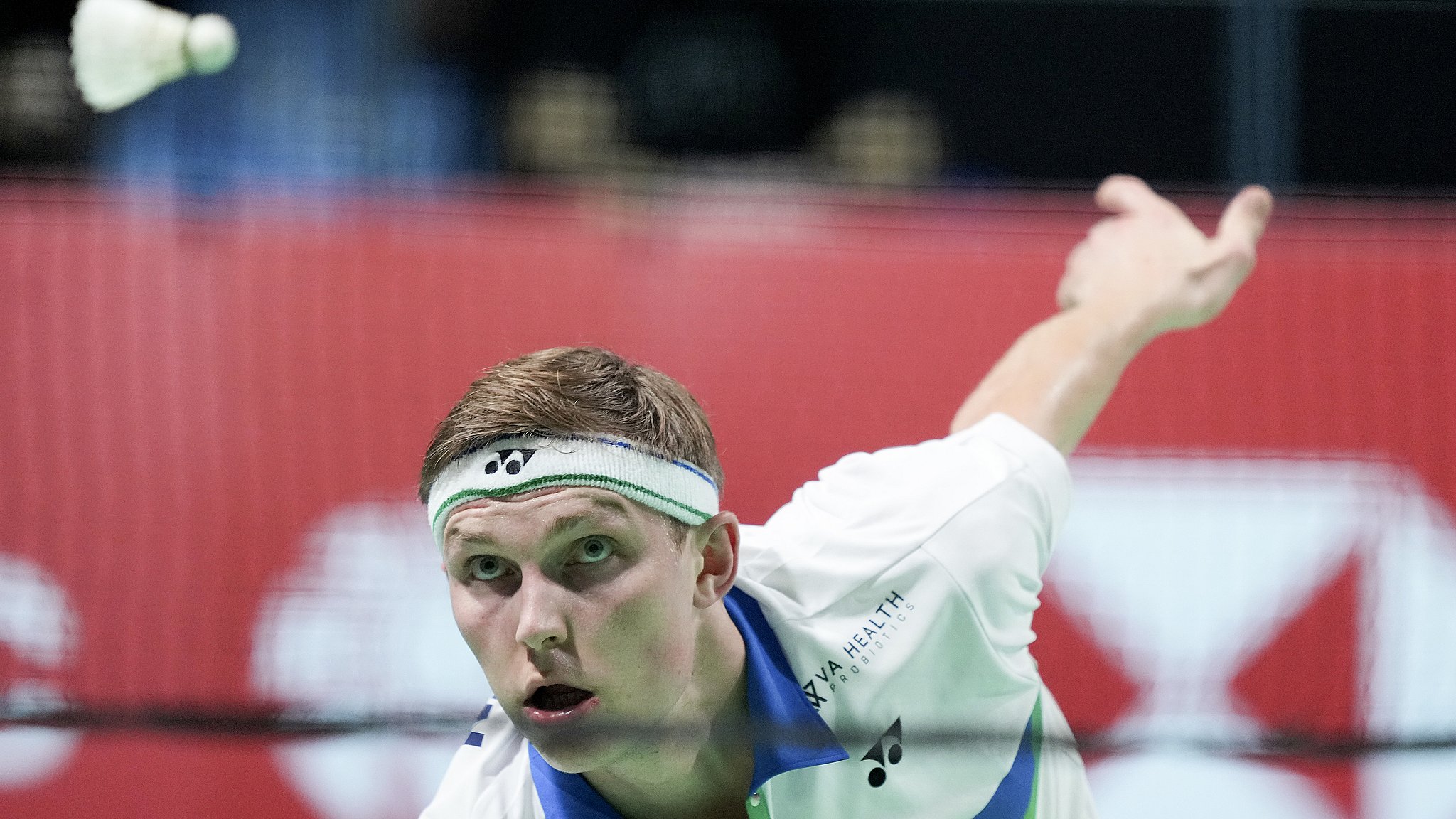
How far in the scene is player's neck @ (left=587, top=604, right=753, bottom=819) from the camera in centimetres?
196

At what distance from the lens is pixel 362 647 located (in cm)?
385

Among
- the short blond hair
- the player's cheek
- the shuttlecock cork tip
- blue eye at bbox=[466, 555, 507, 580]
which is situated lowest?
the player's cheek

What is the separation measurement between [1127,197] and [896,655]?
1.20m

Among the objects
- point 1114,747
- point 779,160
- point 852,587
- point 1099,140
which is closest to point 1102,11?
point 1099,140

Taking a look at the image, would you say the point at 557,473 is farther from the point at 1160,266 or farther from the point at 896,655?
the point at 1160,266

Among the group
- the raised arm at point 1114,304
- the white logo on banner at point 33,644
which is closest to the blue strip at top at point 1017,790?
the raised arm at point 1114,304

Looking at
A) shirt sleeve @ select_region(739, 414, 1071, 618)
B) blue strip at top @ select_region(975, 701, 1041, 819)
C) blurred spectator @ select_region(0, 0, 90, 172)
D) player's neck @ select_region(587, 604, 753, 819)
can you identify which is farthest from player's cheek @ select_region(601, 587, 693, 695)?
blurred spectator @ select_region(0, 0, 90, 172)

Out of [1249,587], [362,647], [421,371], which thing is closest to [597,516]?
[362,647]

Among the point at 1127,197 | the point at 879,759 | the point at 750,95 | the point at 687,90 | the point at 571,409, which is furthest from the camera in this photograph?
the point at 750,95

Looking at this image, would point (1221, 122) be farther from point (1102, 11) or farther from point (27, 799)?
point (27, 799)

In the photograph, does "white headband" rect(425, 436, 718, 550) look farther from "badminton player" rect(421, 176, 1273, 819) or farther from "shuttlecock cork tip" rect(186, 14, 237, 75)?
"shuttlecock cork tip" rect(186, 14, 237, 75)

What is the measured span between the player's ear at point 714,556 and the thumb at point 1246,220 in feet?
4.12

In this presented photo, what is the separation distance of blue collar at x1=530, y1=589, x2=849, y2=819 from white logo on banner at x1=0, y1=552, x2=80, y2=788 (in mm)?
2275

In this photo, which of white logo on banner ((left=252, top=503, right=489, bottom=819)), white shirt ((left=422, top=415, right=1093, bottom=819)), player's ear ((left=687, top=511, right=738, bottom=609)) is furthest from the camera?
white logo on banner ((left=252, top=503, right=489, bottom=819))
